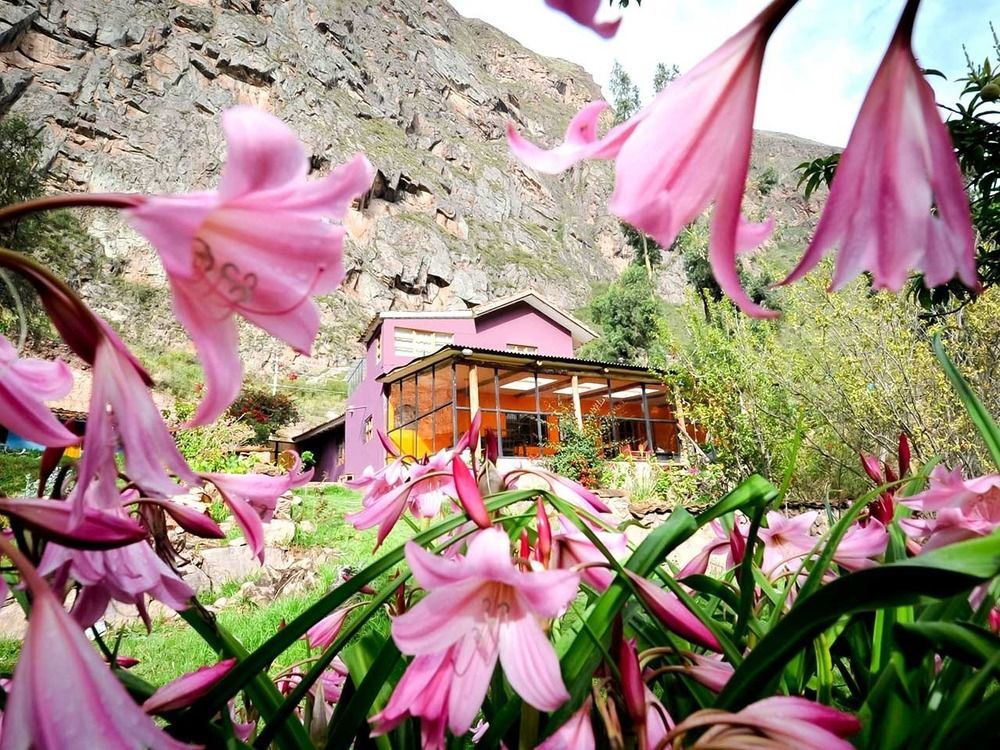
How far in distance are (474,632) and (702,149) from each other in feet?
1.57

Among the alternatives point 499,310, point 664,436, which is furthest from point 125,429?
point 664,436

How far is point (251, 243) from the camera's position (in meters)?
0.47

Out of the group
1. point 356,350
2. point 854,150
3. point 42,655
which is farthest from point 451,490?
point 356,350

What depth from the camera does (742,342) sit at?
9.56 meters

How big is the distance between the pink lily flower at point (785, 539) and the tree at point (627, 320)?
1075 inches

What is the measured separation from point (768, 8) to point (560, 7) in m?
0.20

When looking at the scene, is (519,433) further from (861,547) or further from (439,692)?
(439,692)

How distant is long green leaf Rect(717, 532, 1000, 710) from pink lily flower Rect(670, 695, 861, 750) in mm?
38

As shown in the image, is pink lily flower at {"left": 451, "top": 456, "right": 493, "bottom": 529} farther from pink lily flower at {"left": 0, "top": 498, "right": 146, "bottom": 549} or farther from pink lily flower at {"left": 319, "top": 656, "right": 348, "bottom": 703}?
pink lily flower at {"left": 319, "top": 656, "right": 348, "bottom": 703}

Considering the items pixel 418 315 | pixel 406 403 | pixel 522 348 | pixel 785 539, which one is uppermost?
pixel 418 315

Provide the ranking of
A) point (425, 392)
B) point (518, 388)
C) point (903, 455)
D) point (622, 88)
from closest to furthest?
point (903, 455) < point (425, 392) < point (518, 388) < point (622, 88)

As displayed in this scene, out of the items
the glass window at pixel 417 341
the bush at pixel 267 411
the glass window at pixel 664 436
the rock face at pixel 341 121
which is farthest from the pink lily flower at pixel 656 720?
the rock face at pixel 341 121

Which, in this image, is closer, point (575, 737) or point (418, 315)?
point (575, 737)

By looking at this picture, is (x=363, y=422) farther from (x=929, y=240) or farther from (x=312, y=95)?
(x=312, y=95)
